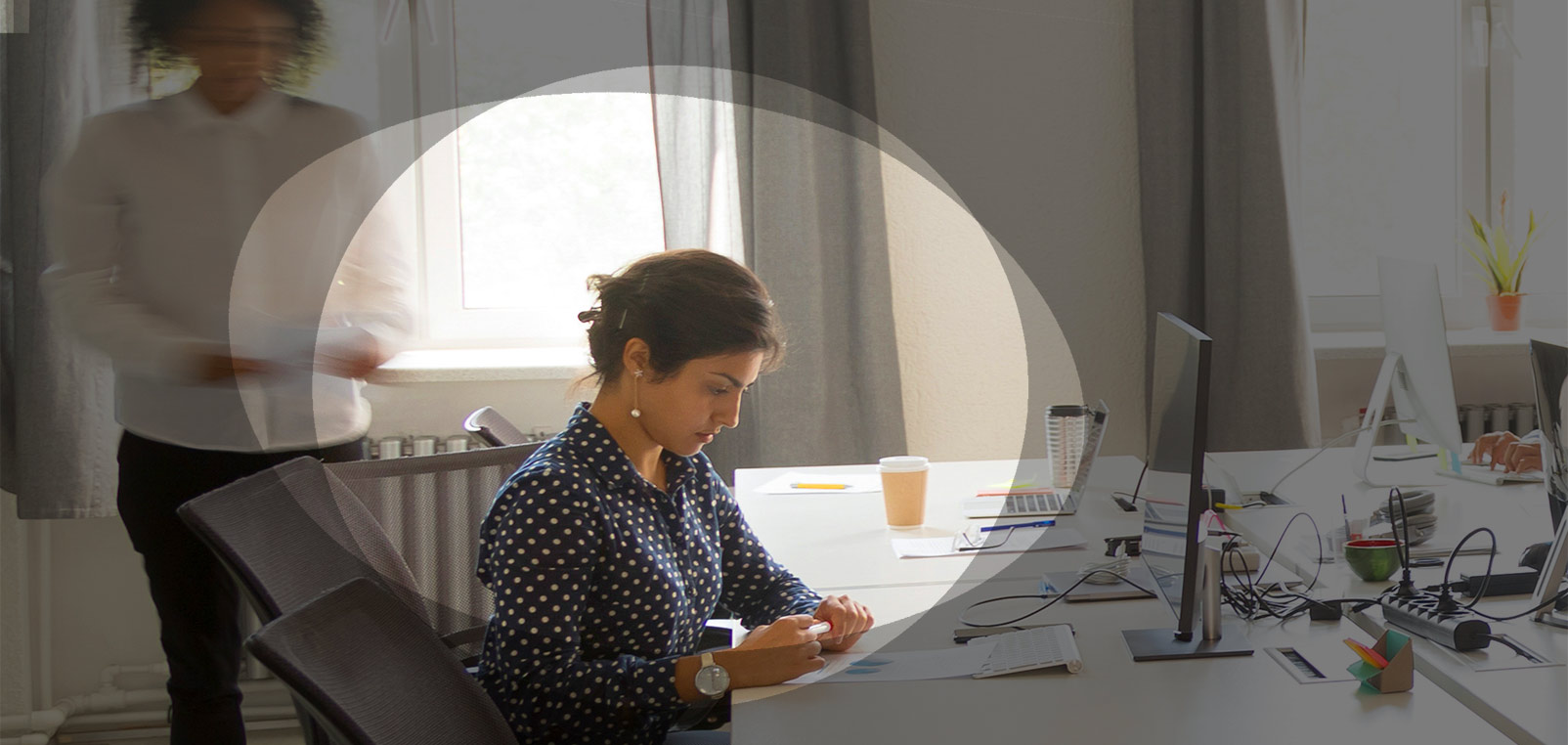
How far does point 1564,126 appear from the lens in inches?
112

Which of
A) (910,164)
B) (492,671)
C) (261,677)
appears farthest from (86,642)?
(910,164)

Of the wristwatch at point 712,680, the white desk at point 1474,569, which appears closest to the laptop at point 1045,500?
the white desk at point 1474,569

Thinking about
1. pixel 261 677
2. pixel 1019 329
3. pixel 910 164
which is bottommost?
pixel 261 677

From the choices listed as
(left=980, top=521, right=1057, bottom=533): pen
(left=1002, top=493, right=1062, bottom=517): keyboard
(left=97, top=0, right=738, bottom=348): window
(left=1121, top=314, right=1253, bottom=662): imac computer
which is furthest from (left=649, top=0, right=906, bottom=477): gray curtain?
(left=1121, top=314, right=1253, bottom=662): imac computer

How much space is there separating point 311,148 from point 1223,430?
6.51ft

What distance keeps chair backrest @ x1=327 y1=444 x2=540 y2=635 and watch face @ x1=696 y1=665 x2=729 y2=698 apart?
0.52 meters

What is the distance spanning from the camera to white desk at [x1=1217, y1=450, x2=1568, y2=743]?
1.01 m

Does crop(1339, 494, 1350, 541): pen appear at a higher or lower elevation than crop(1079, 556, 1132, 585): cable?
higher

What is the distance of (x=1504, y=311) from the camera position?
2.73 m

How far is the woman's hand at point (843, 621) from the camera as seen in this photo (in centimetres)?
122

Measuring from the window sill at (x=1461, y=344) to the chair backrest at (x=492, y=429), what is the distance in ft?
6.03

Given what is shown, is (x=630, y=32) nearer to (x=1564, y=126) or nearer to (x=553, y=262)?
(x=553, y=262)

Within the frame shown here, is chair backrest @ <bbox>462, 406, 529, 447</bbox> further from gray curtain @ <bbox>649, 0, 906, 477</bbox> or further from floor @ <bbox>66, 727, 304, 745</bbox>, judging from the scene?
floor @ <bbox>66, 727, 304, 745</bbox>

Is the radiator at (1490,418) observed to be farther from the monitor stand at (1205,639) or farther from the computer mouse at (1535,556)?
the monitor stand at (1205,639)
